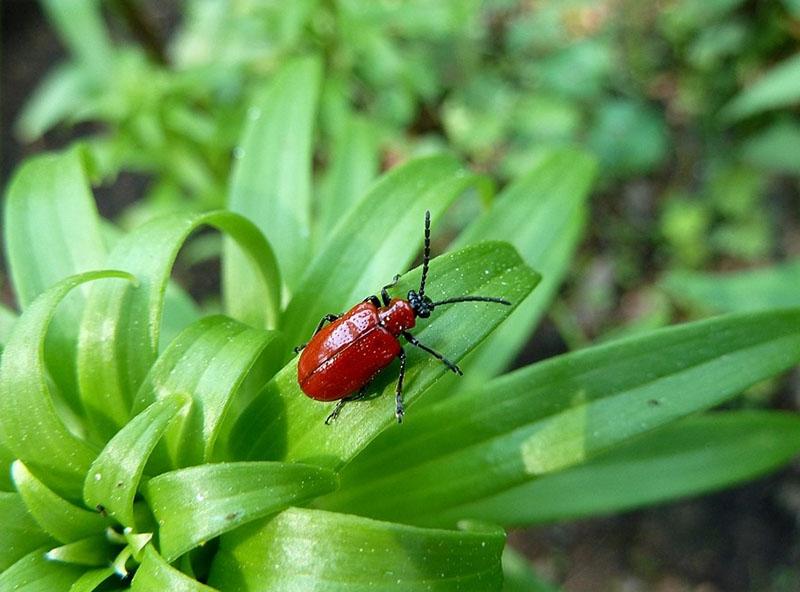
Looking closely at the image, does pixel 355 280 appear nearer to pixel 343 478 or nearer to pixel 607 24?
pixel 343 478

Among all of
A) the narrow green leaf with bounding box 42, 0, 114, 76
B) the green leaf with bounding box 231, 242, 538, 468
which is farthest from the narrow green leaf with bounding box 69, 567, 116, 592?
the narrow green leaf with bounding box 42, 0, 114, 76

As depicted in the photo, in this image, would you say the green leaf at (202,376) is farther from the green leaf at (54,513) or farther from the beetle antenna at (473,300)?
the beetle antenna at (473,300)

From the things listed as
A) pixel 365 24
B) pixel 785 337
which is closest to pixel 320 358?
pixel 785 337

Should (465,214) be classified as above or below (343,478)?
below

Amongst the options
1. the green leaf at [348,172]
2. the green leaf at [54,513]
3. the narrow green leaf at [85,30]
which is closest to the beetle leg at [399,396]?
the green leaf at [54,513]

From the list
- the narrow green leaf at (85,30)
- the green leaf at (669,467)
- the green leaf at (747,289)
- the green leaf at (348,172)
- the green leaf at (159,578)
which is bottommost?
the green leaf at (747,289)

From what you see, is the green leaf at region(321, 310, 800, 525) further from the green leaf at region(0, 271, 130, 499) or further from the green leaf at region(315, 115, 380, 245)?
the green leaf at region(315, 115, 380, 245)

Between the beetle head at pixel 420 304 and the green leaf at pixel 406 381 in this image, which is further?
the beetle head at pixel 420 304

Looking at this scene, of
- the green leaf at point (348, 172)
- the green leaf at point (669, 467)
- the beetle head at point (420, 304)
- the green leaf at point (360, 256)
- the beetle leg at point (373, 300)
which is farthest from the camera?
the green leaf at point (348, 172)
